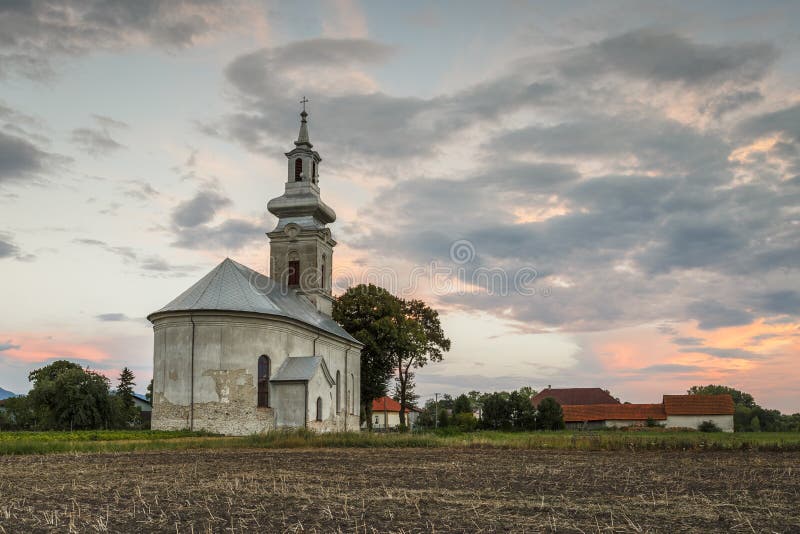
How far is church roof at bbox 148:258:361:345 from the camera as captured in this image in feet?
131

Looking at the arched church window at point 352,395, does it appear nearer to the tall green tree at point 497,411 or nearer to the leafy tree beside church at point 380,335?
the leafy tree beside church at point 380,335

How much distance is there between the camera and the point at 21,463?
20406 mm

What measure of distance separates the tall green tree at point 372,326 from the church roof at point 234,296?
36.2 ft

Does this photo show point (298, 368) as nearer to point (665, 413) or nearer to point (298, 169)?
point (298, 169)

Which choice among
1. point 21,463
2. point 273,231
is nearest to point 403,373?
point 273,231

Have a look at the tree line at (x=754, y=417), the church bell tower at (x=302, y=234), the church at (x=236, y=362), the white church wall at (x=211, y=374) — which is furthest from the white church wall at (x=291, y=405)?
the tree line at (x=754, y=417)

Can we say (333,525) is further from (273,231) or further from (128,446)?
(273,231)

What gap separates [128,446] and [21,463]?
701 centimetres

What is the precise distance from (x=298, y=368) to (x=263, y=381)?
1998mm

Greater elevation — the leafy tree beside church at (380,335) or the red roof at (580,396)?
the leafy tree beside church at (380,335)

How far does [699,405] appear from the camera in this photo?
2997 inches

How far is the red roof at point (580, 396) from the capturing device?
319 feet

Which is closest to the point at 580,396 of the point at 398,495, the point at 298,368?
the point at 298,368

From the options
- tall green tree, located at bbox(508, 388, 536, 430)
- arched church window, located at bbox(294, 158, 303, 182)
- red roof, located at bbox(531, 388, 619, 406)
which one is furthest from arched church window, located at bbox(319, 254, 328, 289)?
red roof, located at bbox(531, 388, 619, 406)
